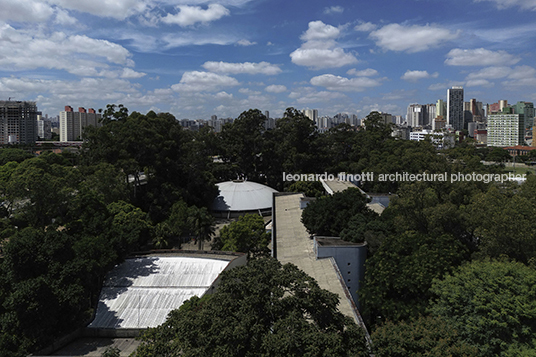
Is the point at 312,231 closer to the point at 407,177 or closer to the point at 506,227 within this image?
the point at 506,227

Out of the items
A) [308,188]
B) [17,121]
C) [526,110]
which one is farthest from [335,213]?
[526,110]

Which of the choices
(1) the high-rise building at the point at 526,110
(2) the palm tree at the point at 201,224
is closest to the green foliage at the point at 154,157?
(2) the palm tree at the point at 201,224

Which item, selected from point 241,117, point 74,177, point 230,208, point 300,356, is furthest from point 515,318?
point 241,117

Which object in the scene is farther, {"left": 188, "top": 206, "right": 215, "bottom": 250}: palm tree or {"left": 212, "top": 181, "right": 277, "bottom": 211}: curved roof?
{"left": 212, "top": 181, "right": 277, "bottom": 211}: curved roof

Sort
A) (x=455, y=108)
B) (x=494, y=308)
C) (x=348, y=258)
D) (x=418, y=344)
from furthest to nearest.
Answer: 1. (x=455, y=108)
2. (x=348, y=258)
3. (x=494, y=308)
4. (x=418, y=344)

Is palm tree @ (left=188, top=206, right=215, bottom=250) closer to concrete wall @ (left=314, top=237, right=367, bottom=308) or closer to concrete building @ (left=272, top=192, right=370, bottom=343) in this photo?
concrete building @ (left=272, top=192, right=370, bottom=343)

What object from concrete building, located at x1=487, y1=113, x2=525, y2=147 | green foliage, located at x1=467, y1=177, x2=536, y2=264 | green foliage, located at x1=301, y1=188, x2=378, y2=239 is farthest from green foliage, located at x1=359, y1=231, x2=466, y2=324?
concrete building, located at x1=487, y1=113, x2=525, y2=147

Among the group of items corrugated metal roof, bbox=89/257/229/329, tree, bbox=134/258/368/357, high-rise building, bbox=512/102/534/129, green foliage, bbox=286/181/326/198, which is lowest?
corrugated metal roof, bbox=89/257/229/329
